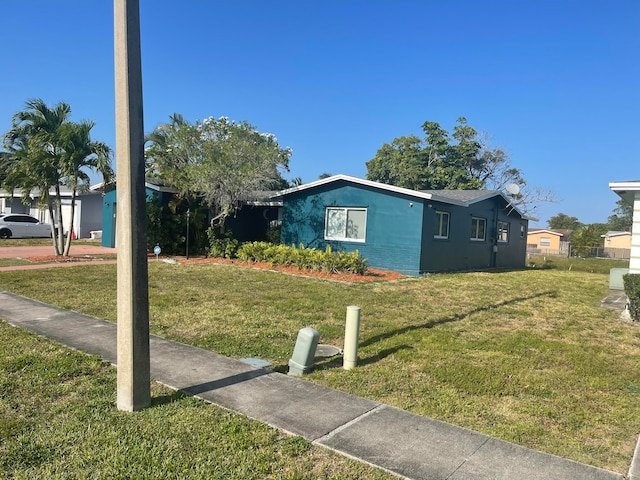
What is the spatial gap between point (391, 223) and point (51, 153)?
1111 centimetres

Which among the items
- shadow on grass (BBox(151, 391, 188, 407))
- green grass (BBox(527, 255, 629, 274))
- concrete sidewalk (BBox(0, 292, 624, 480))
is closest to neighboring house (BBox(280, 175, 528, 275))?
green grass (BBox(527, 255, 629, 274))

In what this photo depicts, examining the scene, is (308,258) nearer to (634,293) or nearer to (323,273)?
(323,273)

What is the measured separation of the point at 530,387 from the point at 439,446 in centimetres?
193

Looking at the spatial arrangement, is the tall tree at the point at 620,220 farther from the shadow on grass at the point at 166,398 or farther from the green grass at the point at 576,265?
the shadow on grass at the point at 166,398

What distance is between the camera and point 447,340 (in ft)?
21.5

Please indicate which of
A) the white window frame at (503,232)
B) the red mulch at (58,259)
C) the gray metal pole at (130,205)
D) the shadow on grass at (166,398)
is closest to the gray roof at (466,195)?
the white window frame at (503,232)

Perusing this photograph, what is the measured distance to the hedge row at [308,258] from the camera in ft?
44.7

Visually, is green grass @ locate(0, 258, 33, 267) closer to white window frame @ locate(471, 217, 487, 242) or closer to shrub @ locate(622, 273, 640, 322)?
shrub @ locate(622, 273, 640, 322)

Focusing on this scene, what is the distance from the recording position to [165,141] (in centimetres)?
1720

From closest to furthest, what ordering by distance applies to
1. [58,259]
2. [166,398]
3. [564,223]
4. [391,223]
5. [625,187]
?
[166,398]
[625,187]
[58,259]
[391,223]
[564,223]

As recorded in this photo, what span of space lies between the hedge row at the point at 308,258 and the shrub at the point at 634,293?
22.6 ft

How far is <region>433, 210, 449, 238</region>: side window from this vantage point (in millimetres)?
16203

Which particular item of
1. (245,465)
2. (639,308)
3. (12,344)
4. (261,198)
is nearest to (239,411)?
(245,465)

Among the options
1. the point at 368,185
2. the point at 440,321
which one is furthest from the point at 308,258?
the point at 440,321
